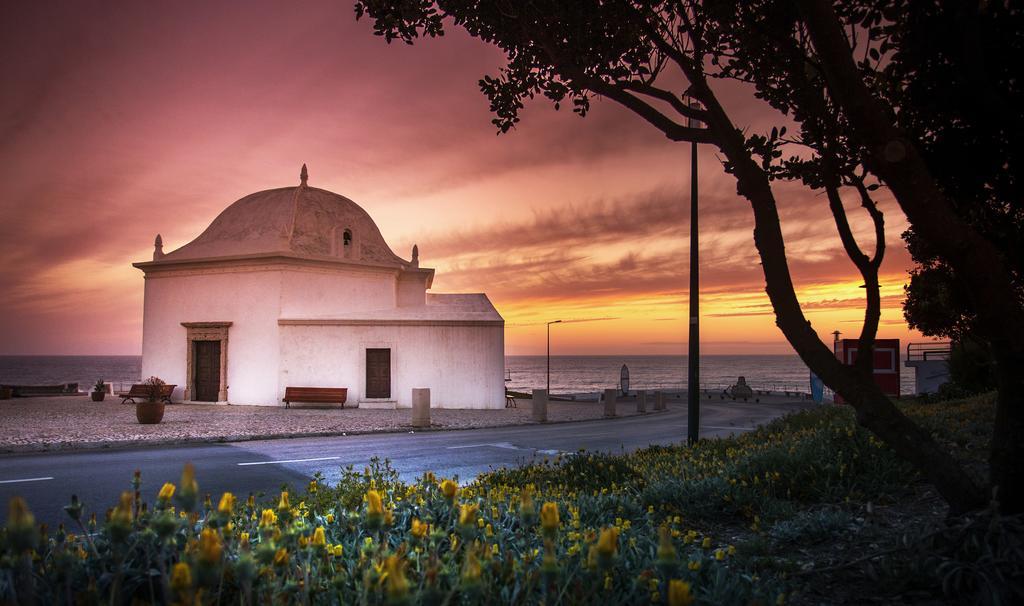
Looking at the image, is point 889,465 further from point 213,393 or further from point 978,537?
point 213,393

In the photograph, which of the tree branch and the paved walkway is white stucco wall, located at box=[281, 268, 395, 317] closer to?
the paved walkway

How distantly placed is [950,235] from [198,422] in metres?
20.2

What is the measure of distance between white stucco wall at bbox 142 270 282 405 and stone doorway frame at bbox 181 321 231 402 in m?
0.22

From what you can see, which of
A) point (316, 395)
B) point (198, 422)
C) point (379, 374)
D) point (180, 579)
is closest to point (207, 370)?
point (316, 395)

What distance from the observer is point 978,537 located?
405 cm

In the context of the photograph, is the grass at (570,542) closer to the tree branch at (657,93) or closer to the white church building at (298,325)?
the tree branch at (657,93)

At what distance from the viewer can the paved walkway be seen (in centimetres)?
1516

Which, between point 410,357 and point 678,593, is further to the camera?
point 410,357

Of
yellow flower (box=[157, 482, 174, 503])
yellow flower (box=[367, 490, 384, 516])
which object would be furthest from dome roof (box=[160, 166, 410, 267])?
yellow flower (box=[367, 490, 384, 516])

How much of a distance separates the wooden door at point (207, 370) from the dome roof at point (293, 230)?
402cm

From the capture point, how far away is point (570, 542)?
3633 mm

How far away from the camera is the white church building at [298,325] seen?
2772 cm

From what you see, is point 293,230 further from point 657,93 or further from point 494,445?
point 657,93

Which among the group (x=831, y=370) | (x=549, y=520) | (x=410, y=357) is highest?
(x=831, y=370)
